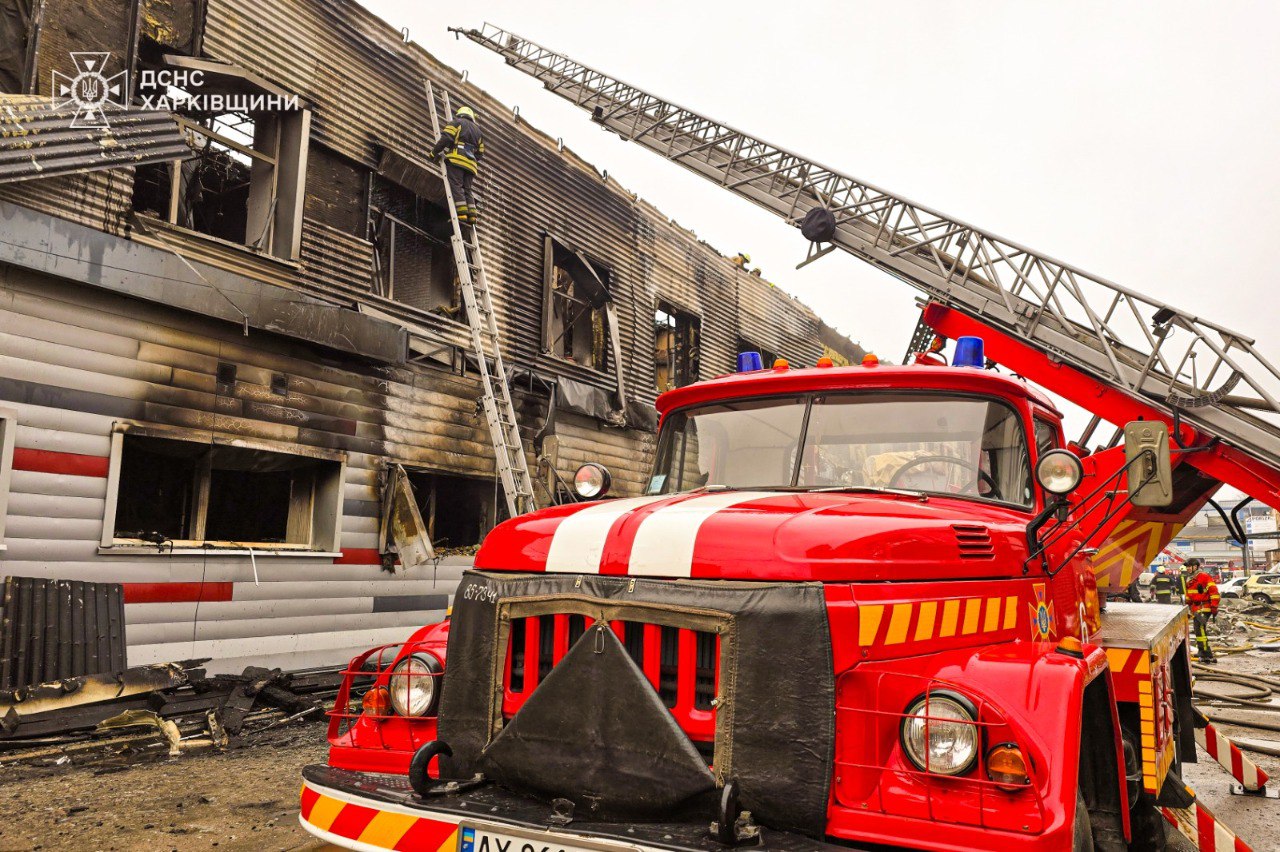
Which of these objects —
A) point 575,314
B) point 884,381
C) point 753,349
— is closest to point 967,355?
point 884,381

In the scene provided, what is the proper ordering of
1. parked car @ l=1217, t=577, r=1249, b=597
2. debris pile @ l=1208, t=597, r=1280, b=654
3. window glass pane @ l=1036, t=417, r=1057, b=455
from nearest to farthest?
1. window glass pane @ l=1036, t=417, r=1057, b=455
2. debris pile @ l=1208, t=597, r=1280, b=654
3. parked car @ l=1217, t=577, r=1249, b=597

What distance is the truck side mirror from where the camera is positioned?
3410mm

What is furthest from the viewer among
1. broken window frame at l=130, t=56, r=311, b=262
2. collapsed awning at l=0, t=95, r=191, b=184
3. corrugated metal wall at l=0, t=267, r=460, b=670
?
broken window frame at l=130, t=56, r=311, b=262

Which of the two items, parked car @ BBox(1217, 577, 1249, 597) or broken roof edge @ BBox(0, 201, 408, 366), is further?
parked car @ BBox(1217, 577, 1249, 597)

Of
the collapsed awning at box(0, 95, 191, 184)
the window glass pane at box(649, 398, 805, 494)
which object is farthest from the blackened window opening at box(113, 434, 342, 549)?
the window glass pane at box(649, 398, 805, 494)

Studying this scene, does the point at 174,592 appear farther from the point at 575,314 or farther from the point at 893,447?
the point at 575,314

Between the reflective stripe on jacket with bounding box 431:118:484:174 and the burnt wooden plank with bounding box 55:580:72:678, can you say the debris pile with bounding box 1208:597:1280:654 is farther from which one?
the burnt wooden plank with bounding box 55:580:72:678

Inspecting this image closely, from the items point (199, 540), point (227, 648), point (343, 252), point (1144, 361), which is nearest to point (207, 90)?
point (343, 252)

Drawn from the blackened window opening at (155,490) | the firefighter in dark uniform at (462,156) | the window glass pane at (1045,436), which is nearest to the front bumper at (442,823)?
the window glass pane at (1045,436)

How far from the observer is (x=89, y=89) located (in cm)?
865

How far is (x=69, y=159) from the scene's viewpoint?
7879 millimetres

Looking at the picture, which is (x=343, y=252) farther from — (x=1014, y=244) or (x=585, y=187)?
(x=1014, y=244)

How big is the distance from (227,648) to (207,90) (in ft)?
21.0

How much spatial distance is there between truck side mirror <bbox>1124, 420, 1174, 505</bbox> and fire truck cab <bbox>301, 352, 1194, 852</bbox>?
0.01 m
